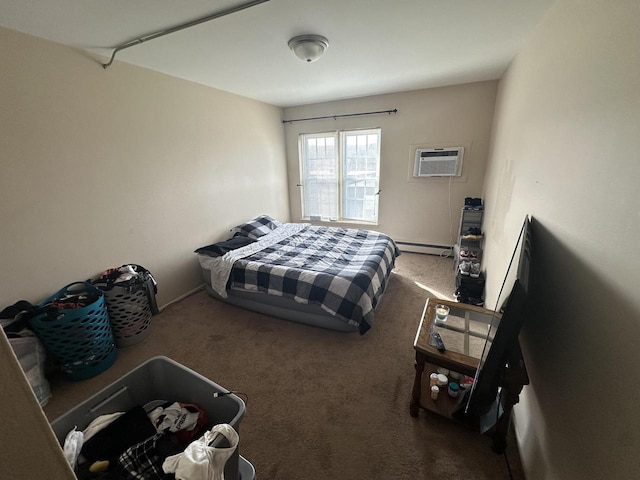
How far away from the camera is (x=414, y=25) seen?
1.80 meters

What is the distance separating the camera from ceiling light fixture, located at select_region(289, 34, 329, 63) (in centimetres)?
189

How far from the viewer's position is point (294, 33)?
184cm

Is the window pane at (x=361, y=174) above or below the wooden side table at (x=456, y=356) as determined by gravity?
above

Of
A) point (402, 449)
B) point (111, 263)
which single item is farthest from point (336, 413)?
point (111, 263)

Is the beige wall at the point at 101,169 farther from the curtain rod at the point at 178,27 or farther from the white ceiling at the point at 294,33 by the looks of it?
the curtain rod at the point at 178,27

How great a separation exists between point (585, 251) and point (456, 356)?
75 centimetres

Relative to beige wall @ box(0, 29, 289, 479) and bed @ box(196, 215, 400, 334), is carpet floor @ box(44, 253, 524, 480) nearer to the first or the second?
bed @ box(196, 215, 400, 334)

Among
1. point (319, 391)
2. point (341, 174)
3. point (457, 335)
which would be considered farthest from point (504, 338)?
point (341, 174)

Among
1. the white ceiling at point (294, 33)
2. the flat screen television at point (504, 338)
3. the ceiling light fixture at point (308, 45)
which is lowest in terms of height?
the flat screen television at point (504, 338)

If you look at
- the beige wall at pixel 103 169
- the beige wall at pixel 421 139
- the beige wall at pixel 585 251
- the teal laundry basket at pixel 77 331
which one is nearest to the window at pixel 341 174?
the beige wall at pixel 421 139

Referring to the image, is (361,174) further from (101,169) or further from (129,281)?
(129,281)

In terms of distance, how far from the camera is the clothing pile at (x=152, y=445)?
0.72 meters

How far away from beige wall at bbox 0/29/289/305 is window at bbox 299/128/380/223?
141 cm

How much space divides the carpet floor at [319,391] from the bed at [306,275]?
0.54ft
